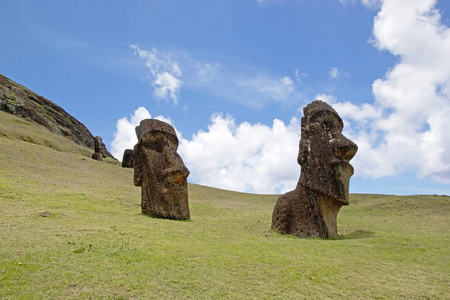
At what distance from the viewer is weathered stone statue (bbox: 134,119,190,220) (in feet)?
47.5

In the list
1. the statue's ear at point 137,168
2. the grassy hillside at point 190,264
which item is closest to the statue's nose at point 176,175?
the statue's ear at point 137,168

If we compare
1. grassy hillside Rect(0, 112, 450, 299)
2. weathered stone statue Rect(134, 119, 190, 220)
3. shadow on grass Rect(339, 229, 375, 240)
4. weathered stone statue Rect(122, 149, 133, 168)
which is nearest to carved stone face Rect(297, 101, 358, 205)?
shadow on grass Rect(339, 229, 375, 240)

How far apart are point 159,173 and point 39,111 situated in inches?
2919

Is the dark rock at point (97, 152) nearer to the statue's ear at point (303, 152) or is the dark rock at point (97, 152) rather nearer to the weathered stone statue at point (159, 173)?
the weathered stone statue at point (159, 173)

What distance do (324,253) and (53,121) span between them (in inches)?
3312

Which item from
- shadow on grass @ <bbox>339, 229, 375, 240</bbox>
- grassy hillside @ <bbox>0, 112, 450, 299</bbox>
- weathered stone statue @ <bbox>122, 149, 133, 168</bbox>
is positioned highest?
weathered stone statue @ <bbox>122, 149, 133, 168</bbox>

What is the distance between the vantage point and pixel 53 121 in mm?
80938

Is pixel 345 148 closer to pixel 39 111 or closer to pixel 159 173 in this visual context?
pixel 159 173

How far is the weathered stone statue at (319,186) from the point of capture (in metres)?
12.3

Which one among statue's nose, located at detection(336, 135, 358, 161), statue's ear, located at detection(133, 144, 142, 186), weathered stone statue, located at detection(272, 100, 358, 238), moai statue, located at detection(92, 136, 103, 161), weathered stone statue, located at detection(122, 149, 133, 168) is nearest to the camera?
weathered stone statue, located at detection(272, 100, 358, 238)

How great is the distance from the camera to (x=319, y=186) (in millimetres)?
12352

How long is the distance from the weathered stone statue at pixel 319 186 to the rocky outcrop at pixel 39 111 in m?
65.2

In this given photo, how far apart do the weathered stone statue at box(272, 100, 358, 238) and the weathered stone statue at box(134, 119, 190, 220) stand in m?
4.19

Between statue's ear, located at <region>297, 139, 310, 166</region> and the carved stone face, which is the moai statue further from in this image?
the carved stone face
